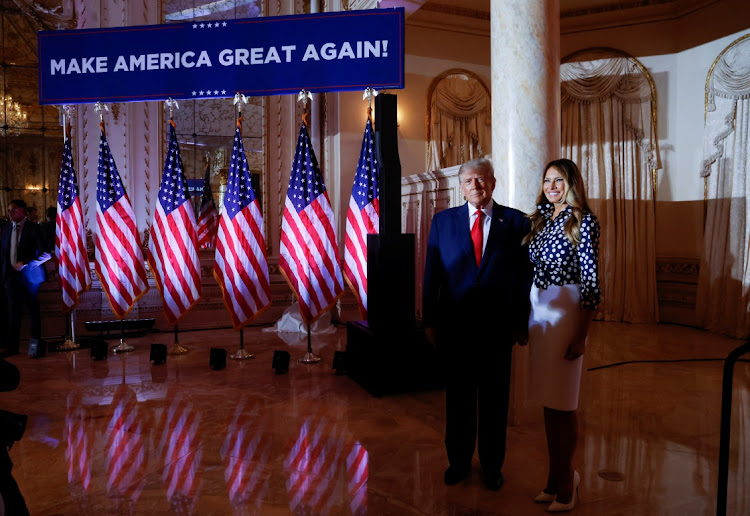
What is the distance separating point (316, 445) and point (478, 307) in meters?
1.42

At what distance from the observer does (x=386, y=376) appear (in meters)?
4.31

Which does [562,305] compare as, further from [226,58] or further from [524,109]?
[226,58]

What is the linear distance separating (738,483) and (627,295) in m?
5.23

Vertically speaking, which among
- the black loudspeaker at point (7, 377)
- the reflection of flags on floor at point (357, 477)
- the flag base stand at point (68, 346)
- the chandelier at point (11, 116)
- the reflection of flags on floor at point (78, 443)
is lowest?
the reflection of flags on floor at point (357, 477)

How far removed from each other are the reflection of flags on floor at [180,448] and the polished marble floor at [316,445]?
A: 0.04 ft

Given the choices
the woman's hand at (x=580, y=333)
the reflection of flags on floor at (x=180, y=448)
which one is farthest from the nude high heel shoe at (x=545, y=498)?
the reflection of flags on floor at (x=180, y=448)

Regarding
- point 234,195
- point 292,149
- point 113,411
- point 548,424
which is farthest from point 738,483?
point 292,149

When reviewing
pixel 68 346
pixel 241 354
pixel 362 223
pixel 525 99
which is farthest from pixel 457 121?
pixel 68 346

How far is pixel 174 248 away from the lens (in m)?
→ 5.76

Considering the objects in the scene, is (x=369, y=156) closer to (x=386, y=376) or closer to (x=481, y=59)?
(x=386, y=376)

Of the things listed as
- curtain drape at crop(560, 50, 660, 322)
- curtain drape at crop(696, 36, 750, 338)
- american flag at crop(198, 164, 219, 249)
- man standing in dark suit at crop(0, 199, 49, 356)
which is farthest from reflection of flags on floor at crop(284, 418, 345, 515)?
curtain drape at crop(560, 50, 660, 322)

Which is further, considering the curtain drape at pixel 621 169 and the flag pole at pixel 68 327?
the curtain drape at pixel 621 169

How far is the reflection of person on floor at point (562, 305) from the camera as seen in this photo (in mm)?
2260

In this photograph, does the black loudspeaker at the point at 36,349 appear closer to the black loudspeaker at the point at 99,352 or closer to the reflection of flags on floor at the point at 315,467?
the black loudspeaker at the point at 99,352
